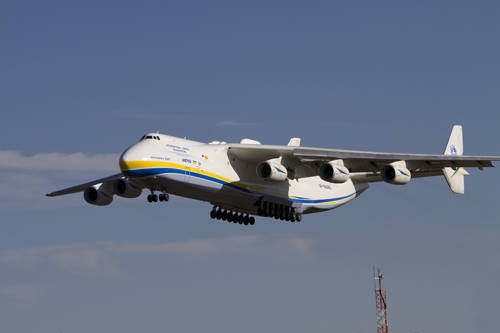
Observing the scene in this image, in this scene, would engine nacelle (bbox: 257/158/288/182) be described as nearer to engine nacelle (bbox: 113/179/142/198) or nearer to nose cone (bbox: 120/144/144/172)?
nose cone (bbox: 120/144/144/172)

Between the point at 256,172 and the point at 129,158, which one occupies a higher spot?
the point at 256,172

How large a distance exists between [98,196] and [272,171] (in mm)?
7516

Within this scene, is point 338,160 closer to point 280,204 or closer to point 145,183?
point 280,204

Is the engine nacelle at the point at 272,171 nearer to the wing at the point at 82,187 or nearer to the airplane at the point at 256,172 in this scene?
the airplane at the point at 256,172

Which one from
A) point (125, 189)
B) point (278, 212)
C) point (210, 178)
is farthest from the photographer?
point (125, 189)

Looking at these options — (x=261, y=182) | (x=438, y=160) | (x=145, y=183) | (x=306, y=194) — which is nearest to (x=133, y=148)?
(x=145, y=183)

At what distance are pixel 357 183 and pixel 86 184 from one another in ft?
33.3

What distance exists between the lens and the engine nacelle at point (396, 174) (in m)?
30.6

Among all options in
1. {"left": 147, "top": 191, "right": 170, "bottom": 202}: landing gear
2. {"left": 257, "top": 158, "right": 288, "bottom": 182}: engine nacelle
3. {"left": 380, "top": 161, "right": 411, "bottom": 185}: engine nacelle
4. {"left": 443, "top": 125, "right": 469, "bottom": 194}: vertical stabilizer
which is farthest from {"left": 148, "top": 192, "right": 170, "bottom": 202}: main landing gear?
{"left": 443, "top": 125, "right": 469, "bottom": 194}: vertical stabilizer

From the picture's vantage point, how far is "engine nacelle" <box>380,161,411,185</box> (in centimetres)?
3062

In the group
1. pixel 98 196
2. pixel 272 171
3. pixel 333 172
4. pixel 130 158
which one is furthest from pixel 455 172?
pixel 98 196

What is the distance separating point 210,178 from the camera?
100 feet

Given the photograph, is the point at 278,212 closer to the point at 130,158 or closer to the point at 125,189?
the point at 125,189

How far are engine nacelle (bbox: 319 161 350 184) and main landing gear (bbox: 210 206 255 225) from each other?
4.38 meters
